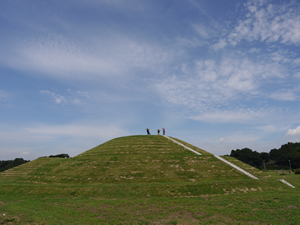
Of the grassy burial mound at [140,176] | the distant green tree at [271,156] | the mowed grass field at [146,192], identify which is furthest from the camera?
the distant green tree at [271,156]

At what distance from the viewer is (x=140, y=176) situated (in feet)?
112

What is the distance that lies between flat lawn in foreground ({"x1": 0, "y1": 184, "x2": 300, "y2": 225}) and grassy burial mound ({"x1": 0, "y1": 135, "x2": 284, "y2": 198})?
539 cm

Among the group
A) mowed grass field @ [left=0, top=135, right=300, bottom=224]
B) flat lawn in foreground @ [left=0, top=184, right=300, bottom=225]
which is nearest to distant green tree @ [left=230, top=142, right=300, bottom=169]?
mowed grass field @ [left=0, top=135, right=300, bottom=224]

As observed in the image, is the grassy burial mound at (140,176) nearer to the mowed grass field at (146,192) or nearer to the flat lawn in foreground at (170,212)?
the mowed grass field at (146,192)

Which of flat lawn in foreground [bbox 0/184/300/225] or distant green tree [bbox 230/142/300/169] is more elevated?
distant green tree [bbox 230/142/300/169]

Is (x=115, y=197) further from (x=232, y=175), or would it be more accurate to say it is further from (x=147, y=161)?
(x=232, y=175)

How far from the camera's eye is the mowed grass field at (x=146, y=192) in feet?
50.6

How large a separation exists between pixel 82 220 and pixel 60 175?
26.0 metres

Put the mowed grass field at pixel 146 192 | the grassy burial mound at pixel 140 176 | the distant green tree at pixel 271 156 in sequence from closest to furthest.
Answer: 1. the mowed grass field at pixel 146 192
2. the grassy burial mound at pixel 140 176
3. the distant green tree at pixel 271 156

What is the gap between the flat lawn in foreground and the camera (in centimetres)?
1426

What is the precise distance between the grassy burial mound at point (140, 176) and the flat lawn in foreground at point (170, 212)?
5.39m

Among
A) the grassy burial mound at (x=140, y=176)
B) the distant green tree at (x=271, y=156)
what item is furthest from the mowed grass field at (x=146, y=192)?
the distant green tree at (x=271, y=156)

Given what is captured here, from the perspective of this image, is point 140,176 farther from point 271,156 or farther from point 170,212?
point 271,156

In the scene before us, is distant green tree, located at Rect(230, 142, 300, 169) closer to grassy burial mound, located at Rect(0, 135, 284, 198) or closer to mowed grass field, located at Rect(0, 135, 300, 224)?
mowed grass field, located at Rect(0, 135, 300, 224)
